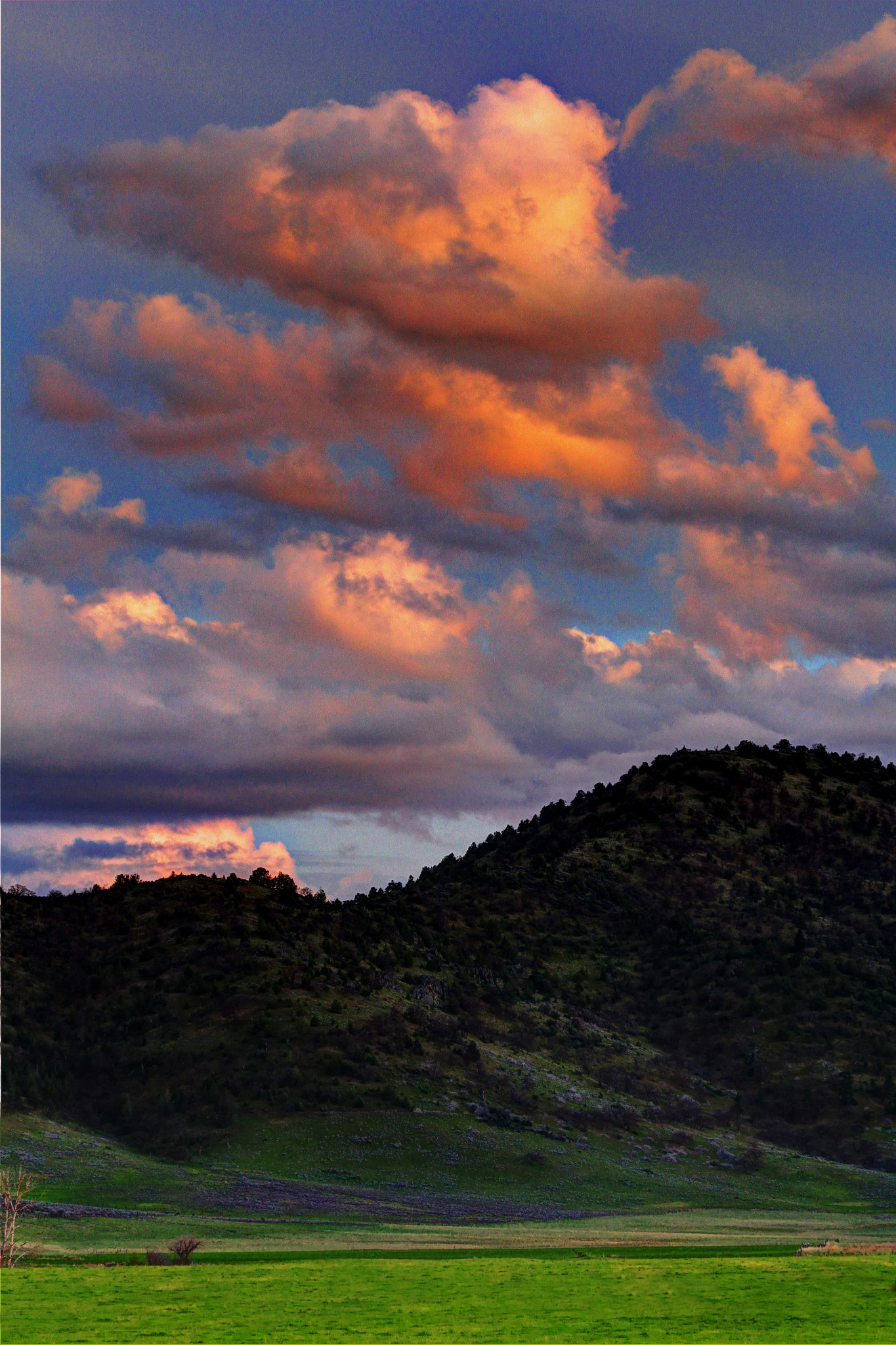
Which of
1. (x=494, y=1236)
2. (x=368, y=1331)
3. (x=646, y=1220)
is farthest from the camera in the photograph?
(x=646, y=1220)

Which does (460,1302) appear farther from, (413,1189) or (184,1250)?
(413,1189)

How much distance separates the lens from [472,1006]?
15600 cm

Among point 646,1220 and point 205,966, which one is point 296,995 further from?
point 646,1220

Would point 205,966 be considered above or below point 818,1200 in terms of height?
above

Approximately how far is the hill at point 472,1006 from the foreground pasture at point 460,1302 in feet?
214

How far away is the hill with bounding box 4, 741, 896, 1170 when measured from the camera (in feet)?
409

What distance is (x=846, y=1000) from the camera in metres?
166

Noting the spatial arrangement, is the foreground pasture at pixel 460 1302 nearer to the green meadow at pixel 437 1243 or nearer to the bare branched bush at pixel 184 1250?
the green meadow at pixel 437 1243

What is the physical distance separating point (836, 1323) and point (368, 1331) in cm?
1387

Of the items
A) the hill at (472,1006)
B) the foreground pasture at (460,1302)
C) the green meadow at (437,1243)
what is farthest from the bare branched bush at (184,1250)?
the hill at (472,1006)

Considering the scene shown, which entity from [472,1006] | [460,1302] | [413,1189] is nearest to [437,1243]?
[460,1302]

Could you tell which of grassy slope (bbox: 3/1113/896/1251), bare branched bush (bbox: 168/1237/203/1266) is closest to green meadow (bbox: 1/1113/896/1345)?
grassy slope (bbox: 3/1113/896/1251)

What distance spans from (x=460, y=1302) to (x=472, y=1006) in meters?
115

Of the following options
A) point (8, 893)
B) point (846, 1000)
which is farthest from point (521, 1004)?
point (8, 893)
